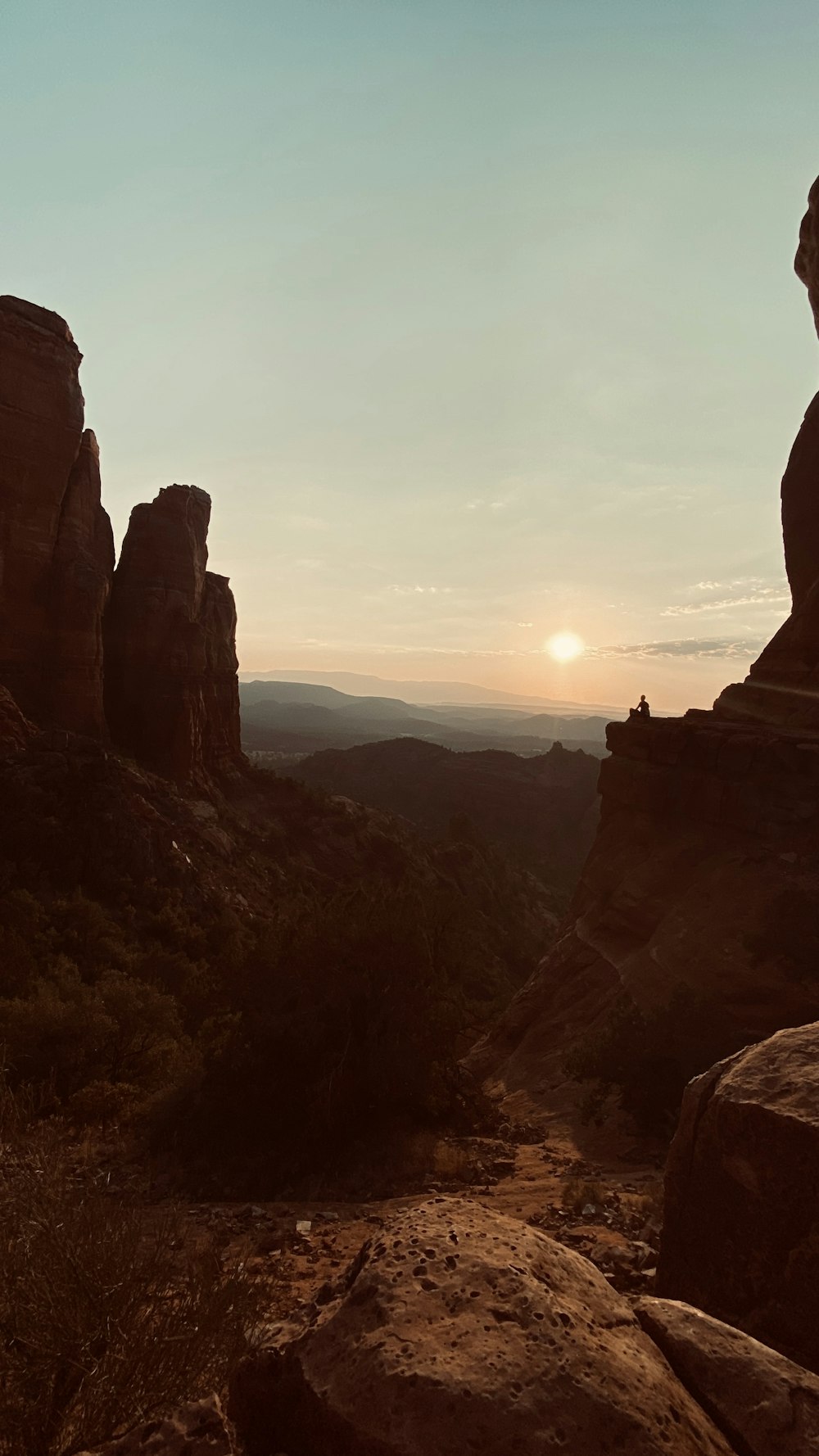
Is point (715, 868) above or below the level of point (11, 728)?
below

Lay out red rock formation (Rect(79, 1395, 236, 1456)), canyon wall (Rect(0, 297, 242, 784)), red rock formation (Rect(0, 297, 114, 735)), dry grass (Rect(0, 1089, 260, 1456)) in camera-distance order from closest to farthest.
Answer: red rock formation (Rect(79, 1395, 236, 1456)) < dry grass (Rect(0, 1089, 260, 1456)) < red rock formation (Rect(0, 297, 114, 735)) < canyon wall (Rect(0, 297, 242, 784))

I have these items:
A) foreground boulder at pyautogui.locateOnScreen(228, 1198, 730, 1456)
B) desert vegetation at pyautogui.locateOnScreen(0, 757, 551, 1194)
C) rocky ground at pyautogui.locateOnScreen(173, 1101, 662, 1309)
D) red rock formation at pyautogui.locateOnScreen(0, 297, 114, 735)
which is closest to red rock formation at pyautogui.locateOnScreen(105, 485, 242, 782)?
red rock formation at pyautogui.locateOnScreen(0, 297, 114, 735)

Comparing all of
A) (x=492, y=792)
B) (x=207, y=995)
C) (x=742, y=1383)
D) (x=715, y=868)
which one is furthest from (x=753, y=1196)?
(x=492, y=792)

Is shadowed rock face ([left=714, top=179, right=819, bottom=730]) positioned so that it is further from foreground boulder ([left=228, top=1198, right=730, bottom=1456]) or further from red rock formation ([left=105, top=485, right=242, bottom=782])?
red rock formation ([left=105, top=485, right=242, bottom=782])

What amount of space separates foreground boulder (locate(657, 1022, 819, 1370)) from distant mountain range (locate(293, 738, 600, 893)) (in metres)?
67.5

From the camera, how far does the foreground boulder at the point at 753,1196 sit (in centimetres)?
452

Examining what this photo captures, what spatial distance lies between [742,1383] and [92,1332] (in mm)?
3792

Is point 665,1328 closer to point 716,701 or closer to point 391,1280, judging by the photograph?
point 391,1280

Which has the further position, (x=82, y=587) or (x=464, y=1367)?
(x=82, y=587)

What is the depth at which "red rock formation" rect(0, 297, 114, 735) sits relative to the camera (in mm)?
35906

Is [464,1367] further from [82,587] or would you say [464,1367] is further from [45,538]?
[45,538]

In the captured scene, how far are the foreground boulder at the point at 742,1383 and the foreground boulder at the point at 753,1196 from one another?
1006mm

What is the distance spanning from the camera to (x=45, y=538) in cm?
3750

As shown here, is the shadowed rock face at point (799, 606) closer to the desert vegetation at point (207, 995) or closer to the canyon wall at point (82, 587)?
the desert vegetation at point (207, 995)
